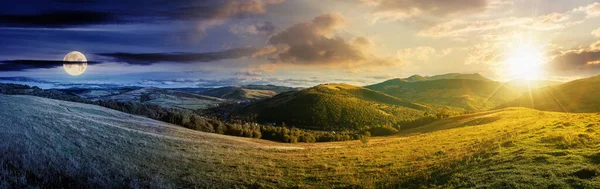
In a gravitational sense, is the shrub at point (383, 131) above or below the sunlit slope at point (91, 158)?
below

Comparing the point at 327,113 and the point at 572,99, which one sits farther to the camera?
the point at 327,113

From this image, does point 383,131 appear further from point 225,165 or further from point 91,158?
point 91,158

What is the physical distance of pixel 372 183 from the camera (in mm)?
18016

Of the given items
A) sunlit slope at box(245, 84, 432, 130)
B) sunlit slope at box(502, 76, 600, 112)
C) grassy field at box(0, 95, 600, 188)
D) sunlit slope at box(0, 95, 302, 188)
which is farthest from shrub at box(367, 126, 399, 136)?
sunlit slope at box(0, 95, 302, 188)

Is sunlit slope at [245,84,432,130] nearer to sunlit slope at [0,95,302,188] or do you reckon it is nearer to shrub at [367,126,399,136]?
shrub at [367,126,399,136]

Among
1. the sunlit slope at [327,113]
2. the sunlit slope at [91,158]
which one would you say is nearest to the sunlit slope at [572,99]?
the sunlit slope at [327,113]

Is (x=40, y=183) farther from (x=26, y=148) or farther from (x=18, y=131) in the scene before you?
(x=18, y=131)

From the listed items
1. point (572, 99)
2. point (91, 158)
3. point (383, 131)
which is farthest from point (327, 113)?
point (91, 158)

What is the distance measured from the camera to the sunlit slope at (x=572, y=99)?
9878cm

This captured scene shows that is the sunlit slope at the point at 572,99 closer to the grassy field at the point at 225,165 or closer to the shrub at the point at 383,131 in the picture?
the shrub at the point at 383,131

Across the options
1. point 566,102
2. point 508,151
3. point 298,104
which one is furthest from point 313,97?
Result: point 508,151

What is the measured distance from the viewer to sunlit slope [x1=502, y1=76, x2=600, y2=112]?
324 feet

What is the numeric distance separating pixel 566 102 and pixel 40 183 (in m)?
142

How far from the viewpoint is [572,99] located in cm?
11619
